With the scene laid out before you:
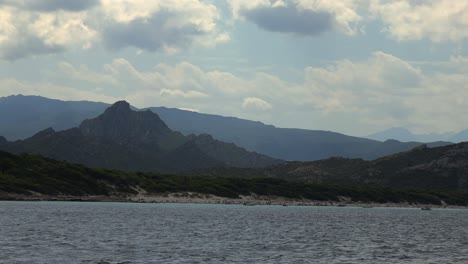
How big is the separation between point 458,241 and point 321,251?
33753mm

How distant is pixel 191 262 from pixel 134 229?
41.5 m

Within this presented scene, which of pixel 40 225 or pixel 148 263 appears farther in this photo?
pixel 40 225

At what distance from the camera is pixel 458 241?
9481 centimetres

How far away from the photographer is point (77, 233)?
281 ft

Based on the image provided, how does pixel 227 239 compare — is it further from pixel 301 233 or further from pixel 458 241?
pixel 458 241

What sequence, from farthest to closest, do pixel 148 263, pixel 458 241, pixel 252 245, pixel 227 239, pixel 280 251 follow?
pixel 458 241
pixel 227 239
pixel 252 245
pixel 280 251
pixel 148 263

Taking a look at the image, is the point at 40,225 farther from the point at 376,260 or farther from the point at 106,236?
the point at 376,260

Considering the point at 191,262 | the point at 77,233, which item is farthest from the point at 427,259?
the point at 77,233

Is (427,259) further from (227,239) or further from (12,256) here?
(12,256)

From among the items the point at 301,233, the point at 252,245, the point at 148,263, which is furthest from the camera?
the point at 301,233

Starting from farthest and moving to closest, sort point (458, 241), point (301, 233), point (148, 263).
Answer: point (301, 233) < point (458, 241) < point (148, 263)

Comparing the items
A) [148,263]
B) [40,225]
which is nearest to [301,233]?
[40,225]

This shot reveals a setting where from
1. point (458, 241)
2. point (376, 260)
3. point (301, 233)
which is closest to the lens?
point (376, 260)

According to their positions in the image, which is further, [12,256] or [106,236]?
[106,236]
